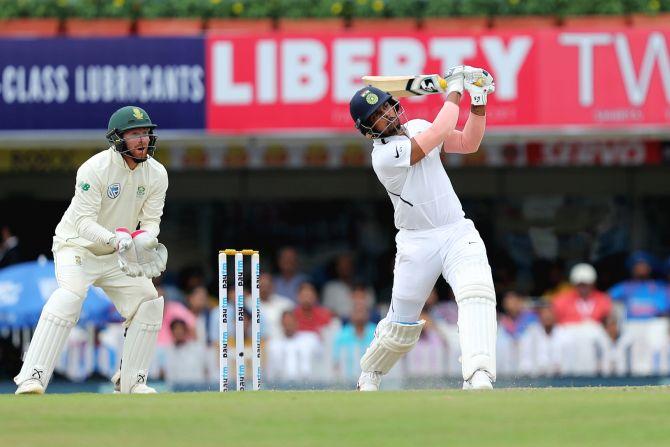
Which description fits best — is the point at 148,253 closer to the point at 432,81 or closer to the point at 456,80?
the point at 432,81

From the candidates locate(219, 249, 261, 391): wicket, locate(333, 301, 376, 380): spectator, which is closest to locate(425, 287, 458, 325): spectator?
locate(333, 301, 376, 380): spectator

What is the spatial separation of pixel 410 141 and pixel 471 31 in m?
6.50

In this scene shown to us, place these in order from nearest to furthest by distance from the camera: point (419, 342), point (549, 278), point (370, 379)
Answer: point (370, 379), point (419, 342), point (549, 278)

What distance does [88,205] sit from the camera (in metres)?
8.91

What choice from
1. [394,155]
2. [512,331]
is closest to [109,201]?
[394,155]

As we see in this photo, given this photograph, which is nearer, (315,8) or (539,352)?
(539,352)

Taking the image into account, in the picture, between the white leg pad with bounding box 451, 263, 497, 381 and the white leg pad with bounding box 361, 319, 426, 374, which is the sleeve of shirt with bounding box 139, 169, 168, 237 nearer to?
the white leg pad with bounding box 361, 319, 426, 374

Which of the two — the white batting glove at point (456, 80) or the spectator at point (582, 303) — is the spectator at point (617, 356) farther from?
the white batting glove at point (456, 80)

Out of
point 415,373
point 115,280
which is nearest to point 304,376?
point 415,373

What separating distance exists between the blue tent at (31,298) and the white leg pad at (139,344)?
442 cm

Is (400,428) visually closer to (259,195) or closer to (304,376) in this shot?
(304,376)

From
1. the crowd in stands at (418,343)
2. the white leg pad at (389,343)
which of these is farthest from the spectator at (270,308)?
the white leg pad at (389,343)

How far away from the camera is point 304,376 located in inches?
556

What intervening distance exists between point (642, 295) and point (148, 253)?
707 cm
